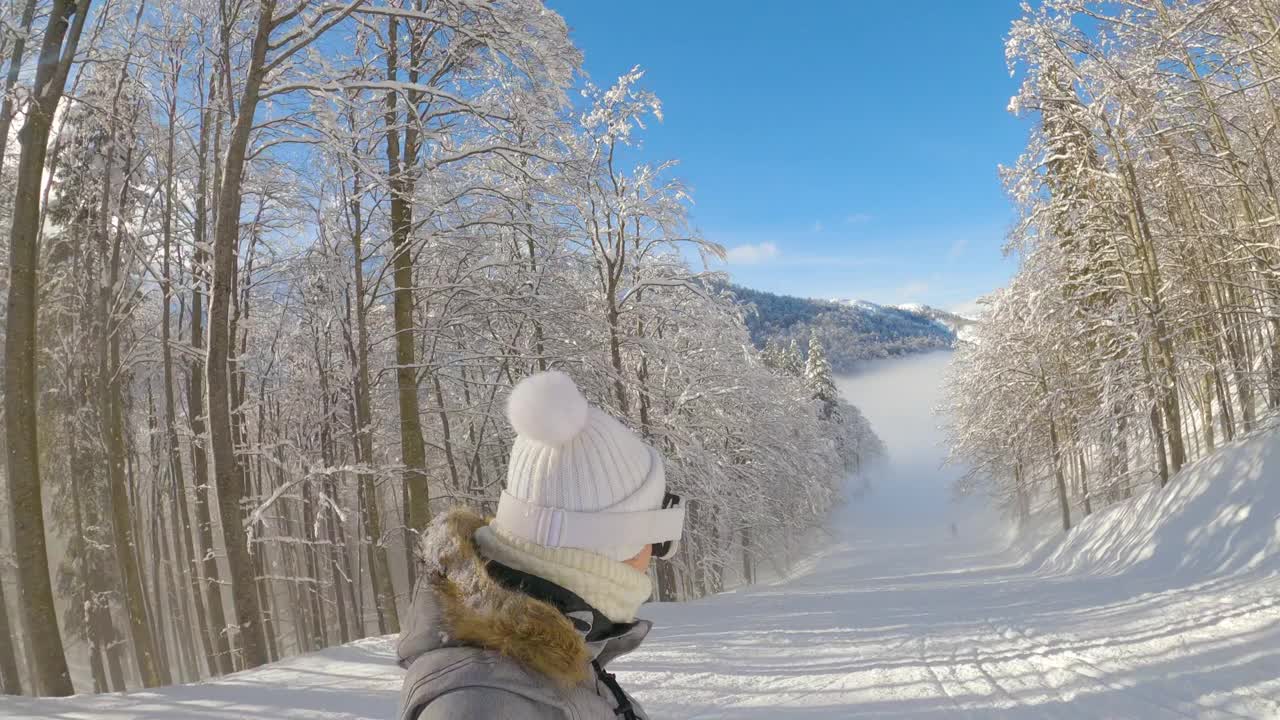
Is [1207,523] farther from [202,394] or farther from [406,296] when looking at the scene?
[202,394]

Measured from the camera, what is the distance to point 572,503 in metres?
1.56

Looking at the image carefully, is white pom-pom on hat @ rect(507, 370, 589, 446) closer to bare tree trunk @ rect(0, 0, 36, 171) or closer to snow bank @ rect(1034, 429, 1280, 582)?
bare tree trunk @ rect(0, 0, 36, 171)

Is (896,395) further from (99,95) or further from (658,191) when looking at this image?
(99,95)

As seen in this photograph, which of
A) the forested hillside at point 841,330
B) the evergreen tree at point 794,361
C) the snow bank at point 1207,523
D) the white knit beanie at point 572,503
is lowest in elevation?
the snow bank at point 1207,523

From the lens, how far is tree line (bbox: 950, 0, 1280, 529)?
35.2ft

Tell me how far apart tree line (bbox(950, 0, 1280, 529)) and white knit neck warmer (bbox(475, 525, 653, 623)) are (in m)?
10.6

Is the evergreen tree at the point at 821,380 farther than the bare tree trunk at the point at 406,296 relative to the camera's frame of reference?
Yes

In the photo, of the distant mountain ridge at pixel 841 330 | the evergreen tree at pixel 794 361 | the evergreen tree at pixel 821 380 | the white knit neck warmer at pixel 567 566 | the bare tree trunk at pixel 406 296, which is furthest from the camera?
the distant mountain ridge at pixel 841 330

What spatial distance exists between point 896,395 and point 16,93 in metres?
138

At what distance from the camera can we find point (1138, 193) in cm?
1454

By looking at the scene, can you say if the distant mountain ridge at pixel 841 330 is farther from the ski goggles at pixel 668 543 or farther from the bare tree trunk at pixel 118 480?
the ski goggles at pixel 668 543

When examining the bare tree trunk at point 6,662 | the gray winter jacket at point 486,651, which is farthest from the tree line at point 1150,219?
the bare tree trunk at point 6,662

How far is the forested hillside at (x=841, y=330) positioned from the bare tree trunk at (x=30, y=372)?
463ft

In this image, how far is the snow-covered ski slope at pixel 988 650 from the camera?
18.6 ft
